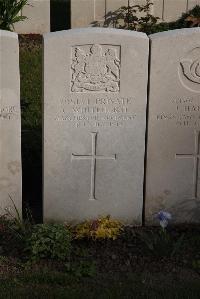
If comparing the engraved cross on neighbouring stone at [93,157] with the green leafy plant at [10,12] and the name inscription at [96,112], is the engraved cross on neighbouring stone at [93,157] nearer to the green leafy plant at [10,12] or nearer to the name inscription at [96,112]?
the name inscription at [96,112]

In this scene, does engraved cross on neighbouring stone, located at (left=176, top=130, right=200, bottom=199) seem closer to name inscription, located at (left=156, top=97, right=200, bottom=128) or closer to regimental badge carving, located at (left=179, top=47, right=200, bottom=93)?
name inscription, located at (left=156, top=97, right=200, bottom=128)

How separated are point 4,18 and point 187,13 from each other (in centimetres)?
344

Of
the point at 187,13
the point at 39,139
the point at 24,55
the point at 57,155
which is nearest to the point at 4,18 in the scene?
the point at 24,55

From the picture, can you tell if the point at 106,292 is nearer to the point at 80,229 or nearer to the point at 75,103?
the point at 80,229

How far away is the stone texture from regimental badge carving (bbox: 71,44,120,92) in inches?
292

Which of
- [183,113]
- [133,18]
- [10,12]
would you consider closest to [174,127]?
[183,113]

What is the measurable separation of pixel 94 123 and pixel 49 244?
1.06 metres

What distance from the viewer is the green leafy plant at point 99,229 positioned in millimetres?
5301

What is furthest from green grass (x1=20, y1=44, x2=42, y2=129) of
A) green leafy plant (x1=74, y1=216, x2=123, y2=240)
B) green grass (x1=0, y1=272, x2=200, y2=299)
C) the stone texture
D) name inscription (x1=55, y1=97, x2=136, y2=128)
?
green grass (x1=0, y1=272, x2=200, y2=299)

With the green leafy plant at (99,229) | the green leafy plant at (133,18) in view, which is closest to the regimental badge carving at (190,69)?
the green leafy plant at (99,229)

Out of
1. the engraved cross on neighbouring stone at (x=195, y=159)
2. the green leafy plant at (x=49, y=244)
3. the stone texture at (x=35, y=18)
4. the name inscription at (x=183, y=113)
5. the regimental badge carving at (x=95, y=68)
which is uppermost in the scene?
the stone texture at (x=35, y=18)

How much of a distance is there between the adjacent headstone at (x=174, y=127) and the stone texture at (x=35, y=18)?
7.42 metres

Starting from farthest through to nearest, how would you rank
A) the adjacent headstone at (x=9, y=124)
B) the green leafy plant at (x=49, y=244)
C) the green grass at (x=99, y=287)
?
A: the adjacent headstone at (x=9, y=124)
the green leafy plant at (x=49, y=244)
the green grass at (x=99, y=287)

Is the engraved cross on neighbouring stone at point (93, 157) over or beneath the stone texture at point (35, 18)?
beneath
